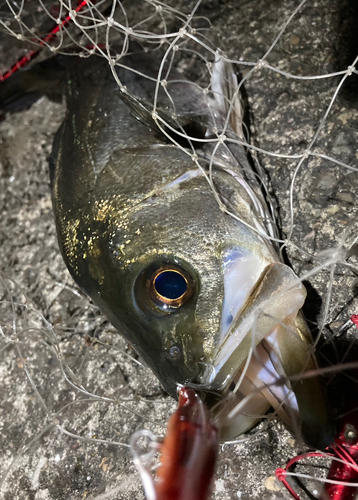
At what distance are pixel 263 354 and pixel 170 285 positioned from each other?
48 cm

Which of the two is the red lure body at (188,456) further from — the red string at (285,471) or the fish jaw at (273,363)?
the red string at (285,471)

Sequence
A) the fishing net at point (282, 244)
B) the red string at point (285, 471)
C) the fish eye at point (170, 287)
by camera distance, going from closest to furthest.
Result: the fish eye at point (170, 287) < the red string at point (285, 471) < the fishing net at point (282, 244)

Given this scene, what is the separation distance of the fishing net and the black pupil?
2.01 ft

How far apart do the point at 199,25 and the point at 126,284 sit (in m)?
2.00

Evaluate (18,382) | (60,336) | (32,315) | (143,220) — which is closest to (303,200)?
(143,220)

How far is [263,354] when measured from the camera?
1484 mm

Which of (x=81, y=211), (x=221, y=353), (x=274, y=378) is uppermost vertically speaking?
(x=81, y=211)

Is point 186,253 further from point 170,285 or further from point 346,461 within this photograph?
point 346,461

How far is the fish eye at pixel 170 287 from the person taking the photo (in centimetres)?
147

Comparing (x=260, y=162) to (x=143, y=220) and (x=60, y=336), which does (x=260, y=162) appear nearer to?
(x=143, y=220)

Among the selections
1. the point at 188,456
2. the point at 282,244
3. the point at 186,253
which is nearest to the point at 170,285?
the point at 186,253

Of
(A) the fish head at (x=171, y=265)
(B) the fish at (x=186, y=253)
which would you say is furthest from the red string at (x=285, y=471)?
(A) the fish head at (x=171, y=265)

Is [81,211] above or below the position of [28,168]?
below

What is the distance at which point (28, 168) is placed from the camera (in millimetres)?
2814
